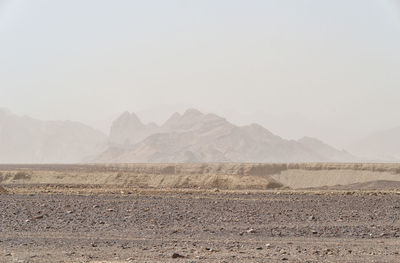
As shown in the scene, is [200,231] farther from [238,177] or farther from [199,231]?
[238,177]

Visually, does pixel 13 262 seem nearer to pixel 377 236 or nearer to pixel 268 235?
pixel 268 235

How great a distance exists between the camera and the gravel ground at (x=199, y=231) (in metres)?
15.2

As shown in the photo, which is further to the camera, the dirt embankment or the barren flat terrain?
the dirt embankment

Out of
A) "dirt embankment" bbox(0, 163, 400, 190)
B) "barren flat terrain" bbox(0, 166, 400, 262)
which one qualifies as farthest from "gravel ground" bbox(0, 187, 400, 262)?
"dirt embankment" bbox(0, 163, 400, 190)

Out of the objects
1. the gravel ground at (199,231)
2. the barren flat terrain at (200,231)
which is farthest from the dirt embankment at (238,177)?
the gravel ground at (199,231)

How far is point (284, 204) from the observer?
30.2 m

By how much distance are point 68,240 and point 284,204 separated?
14.5 meters

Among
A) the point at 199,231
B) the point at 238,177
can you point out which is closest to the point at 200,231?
the point at 199,231

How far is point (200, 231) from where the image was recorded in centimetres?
2041

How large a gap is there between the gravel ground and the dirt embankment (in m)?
22.5

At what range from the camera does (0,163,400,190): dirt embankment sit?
53969mm

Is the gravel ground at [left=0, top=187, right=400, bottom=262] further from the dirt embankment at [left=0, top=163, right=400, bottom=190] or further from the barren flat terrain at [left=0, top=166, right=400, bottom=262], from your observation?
the dirt embankment at [left=0, top=163, right=400, bottom=190]

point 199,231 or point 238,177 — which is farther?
point 238,177

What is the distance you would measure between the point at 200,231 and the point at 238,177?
33.6m
